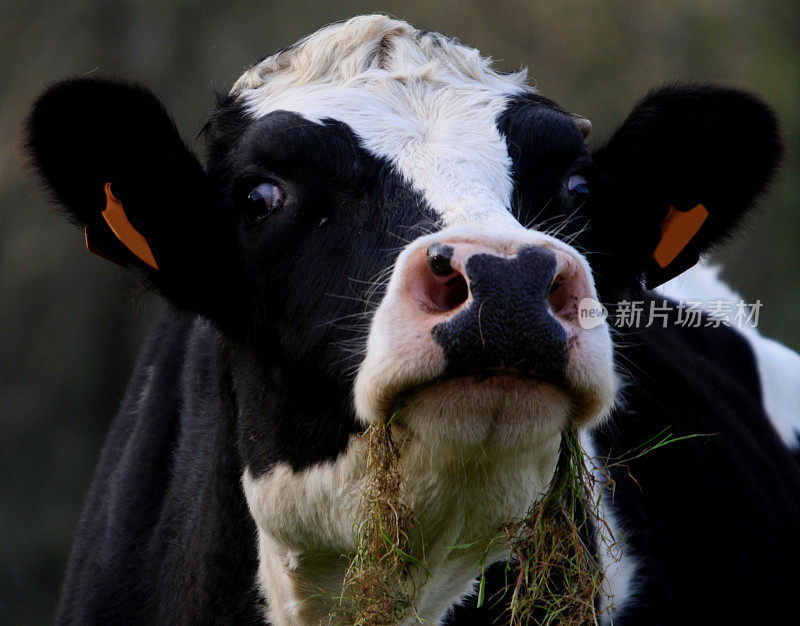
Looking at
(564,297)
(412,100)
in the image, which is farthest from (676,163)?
(564,297)

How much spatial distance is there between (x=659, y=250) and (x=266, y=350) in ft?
4.96

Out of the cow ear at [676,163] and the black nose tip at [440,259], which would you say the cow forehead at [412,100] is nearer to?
the black nose tip at [440,259]

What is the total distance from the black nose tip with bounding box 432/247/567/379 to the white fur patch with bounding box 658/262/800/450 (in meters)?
3.59

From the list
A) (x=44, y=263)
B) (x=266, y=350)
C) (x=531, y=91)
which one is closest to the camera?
(x=266, y=350)

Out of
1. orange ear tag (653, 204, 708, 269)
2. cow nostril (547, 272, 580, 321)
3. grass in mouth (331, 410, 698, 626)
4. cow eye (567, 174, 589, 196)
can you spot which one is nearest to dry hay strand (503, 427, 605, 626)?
grass in mouth (331, 410, 698, 626)

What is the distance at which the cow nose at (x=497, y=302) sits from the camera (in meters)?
2.60

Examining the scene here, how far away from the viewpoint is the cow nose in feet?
8.52

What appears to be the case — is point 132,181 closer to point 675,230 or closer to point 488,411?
point 488,411

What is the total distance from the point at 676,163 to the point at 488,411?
1.72 meters

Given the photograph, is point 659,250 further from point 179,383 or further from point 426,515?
point 179,383

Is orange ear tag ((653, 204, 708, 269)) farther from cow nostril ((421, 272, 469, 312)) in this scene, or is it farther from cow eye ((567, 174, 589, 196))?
cow nostril ((421, 272, 469, 312))

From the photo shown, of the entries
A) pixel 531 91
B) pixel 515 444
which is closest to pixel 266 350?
pixel 515 444

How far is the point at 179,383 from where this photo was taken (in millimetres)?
4742

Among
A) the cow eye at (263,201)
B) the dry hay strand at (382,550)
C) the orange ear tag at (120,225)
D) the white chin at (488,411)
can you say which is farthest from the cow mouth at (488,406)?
the orange ear tag at (120,225)
